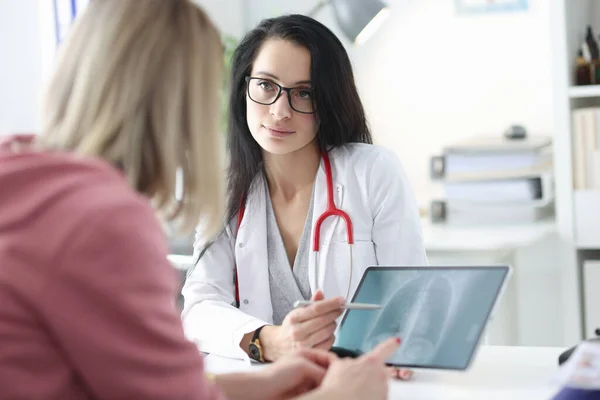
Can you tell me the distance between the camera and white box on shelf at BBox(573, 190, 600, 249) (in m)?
2.73

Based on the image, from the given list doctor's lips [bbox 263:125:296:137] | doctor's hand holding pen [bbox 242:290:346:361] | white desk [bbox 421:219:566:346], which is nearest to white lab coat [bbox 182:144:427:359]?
doctor's lips [bbox 263:125:296:137]

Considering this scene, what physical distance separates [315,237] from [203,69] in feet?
2.88

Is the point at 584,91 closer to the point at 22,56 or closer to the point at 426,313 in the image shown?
the point at 426,313

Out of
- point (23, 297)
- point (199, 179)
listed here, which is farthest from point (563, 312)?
point (23, 297)

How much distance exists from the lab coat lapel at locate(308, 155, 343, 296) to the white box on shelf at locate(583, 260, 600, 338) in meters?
1.17

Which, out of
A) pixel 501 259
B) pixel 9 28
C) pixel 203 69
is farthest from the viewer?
pixel 9 28

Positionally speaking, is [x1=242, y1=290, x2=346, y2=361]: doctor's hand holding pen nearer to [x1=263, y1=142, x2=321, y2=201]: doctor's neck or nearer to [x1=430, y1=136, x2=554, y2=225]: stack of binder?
[x1=263, y1=142, x2=321, y2=201]: doctor's neck

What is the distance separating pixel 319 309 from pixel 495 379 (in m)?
0.31

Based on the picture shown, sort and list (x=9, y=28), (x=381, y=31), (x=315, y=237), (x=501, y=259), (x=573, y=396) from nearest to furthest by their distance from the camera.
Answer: (x=573, y=396) → (x=315, y=237) → (x=501, y=259) → (x=9, y=28) → (x=381, y=31)

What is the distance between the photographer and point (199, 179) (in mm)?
1039

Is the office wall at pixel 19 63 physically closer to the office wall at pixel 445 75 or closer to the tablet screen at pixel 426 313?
the office wall at pixel 445 75

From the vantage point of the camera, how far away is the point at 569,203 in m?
2.77

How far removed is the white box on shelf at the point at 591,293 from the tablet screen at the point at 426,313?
1.44 meters

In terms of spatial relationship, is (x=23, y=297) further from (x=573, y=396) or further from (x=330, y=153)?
(x=330, y=153)
